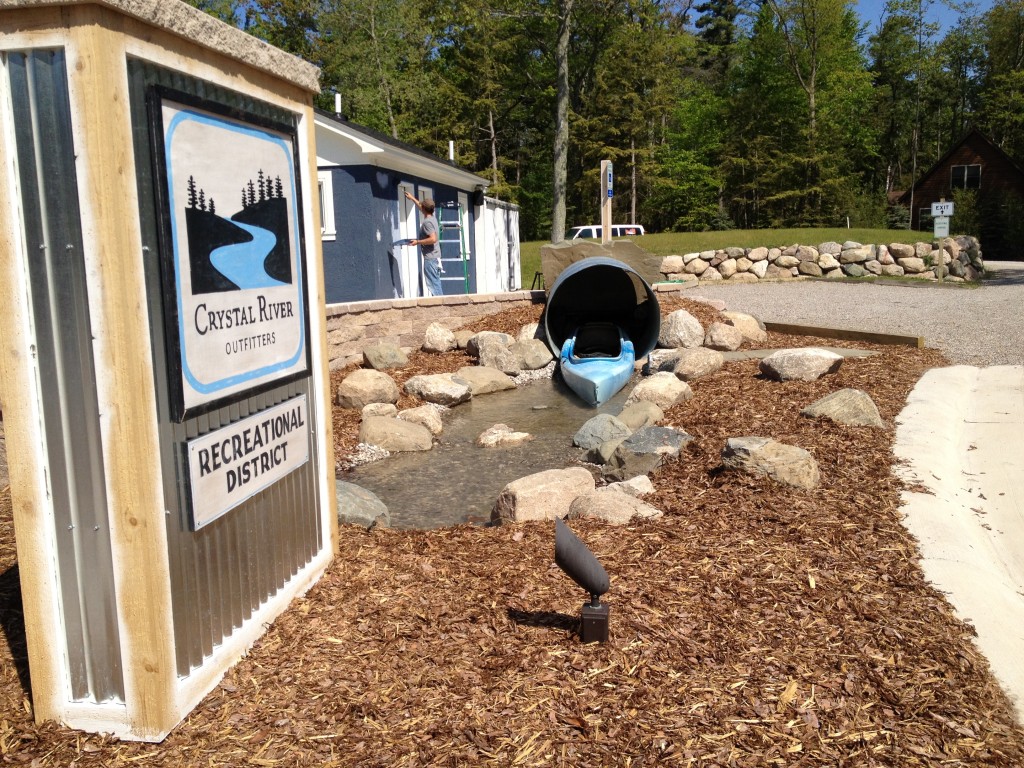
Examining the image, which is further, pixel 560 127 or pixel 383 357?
pixel 560 127

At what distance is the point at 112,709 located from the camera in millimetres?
2709

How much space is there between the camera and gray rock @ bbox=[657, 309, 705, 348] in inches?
495

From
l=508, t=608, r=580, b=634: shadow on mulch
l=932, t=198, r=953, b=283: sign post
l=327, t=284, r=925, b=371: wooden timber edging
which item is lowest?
l=508, t=608, r=580, b=634: shadow on mulch

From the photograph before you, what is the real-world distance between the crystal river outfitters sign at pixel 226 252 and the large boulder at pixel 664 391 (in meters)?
6.20

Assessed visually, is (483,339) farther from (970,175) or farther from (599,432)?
(970,175)

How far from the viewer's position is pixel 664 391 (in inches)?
372

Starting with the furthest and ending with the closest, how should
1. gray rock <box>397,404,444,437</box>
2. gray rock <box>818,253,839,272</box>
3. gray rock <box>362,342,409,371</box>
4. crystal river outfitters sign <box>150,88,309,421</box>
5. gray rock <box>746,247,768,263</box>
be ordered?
gray rock <box>746,247,768,263</box>
gray rock <box>818,253,839,272</box>
gray rock <box>362,342,409,371</box>
gray rock <box>397,404,444,437</box>
crystal river outfitters sign <box>150,88,309,421</box>

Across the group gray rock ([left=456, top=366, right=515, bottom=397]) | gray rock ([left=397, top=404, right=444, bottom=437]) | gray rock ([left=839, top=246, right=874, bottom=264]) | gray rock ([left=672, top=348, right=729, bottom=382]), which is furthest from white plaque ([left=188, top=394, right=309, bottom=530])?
gray rock ([left=839, top=246, right=874, bottom=264])

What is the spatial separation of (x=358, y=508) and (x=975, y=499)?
3.92 m

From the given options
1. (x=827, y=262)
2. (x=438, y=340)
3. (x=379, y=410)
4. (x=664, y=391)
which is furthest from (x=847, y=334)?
(x=827, y=262)

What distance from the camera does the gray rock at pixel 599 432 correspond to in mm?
8227

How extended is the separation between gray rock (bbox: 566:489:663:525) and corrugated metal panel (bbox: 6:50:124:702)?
9.19ft

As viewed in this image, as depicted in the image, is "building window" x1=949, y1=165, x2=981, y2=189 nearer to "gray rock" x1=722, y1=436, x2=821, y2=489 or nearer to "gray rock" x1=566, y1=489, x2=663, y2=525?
"gray rock" x1=722, y1=436, x2=821, y2=489

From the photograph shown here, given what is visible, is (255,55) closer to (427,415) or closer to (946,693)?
(946,693)
